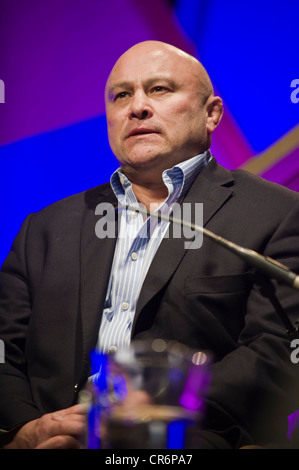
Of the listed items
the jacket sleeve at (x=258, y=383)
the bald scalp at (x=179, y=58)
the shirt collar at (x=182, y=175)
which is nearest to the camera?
the jacket sleeve at (x=258, y=383)

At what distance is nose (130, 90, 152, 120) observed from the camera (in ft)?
6.09

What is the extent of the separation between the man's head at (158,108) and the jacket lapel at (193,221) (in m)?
0.11

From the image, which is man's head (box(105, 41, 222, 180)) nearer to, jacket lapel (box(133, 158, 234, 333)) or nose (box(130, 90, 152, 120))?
nose (box(130, 90, 152, 120))

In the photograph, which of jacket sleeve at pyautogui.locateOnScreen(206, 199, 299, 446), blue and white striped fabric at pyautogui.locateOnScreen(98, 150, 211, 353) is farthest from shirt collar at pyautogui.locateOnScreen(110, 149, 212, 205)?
jacket sleeve at pyautogui.locateOnScreen(206, 199, 299, 446)

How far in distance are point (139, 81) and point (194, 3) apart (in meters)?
0.47

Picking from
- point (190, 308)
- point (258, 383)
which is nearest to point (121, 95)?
point (190, 308)

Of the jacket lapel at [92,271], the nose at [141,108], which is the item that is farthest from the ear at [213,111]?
the jacket lapel at [92,271]

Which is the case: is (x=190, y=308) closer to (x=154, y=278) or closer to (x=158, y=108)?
(x=154, y=278)

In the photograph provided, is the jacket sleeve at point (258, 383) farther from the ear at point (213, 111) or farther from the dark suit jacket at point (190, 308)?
the ear at point (213, 111)

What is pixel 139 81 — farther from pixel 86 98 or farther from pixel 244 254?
pixel 244 254

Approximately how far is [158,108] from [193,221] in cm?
40

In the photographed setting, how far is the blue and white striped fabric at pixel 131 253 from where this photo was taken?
1642 millimetres

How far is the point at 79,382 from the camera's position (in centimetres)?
160

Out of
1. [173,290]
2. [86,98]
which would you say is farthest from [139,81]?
[173,290]
